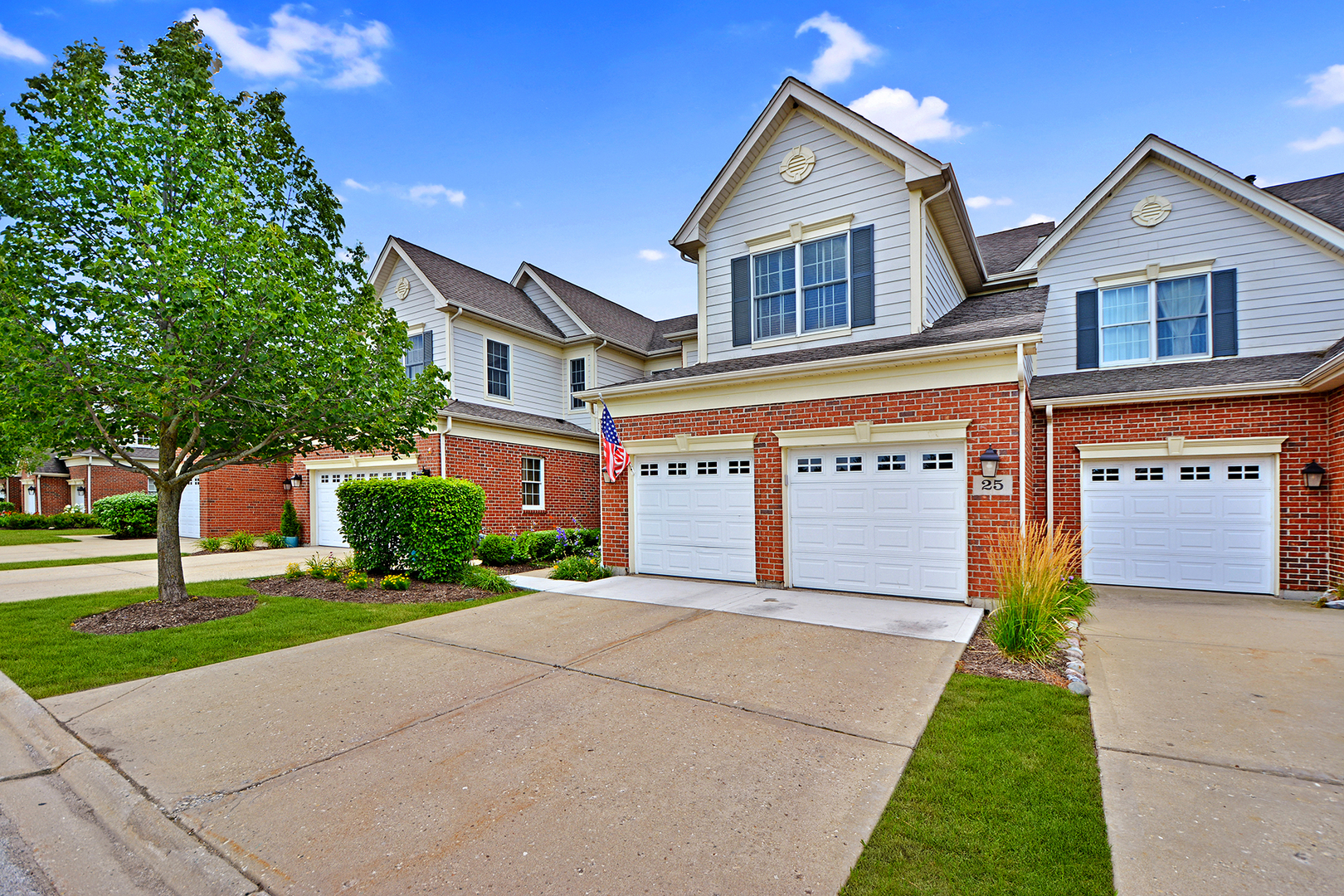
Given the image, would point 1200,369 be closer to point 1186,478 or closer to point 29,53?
point 1186,478

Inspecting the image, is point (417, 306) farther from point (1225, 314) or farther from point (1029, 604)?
point (1225, 314)

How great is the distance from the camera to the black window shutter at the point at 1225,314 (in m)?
11.4

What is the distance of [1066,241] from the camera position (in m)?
12.8

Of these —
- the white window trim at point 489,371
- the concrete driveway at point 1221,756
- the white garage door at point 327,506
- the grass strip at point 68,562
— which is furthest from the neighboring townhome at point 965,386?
the grass strip at point 68,562

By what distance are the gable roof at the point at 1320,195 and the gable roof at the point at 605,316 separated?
16060 mm

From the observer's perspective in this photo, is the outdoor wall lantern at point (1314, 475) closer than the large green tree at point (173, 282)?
No

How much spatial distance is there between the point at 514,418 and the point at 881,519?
11.2 metres

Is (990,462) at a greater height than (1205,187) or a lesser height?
lesser

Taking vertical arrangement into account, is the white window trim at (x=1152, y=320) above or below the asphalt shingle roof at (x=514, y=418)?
above

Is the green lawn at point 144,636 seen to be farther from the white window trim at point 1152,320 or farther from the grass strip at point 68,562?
the white window trim at point 1152,320

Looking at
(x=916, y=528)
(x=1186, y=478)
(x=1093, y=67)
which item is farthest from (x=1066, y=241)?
(x=916, y=528)

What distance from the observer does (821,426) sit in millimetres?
9617

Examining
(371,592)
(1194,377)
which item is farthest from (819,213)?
(371,592)

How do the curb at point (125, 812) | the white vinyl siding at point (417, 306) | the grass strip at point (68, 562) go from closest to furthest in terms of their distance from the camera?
the curb at point (125, 812), the grass strip at point (68, 562), the white vinyl siding at point (417, 306)
